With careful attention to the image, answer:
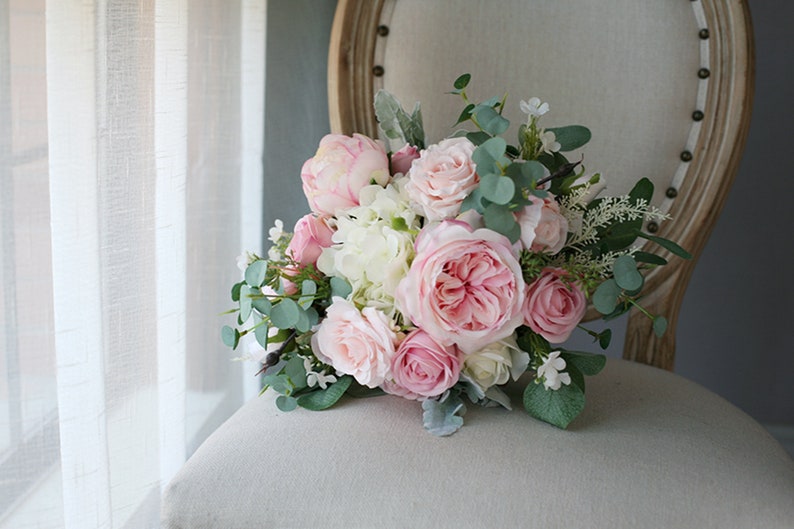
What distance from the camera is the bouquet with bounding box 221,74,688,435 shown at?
69 cm

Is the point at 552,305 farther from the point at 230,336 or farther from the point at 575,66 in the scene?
the point at 575,66

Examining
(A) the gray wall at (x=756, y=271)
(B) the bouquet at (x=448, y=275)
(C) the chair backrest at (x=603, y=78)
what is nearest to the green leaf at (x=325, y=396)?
(B) the bouquet at (x=448, y=275)

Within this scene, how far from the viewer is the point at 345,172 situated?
2.57 ft

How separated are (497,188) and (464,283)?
0.08m

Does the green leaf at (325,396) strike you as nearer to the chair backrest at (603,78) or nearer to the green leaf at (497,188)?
the green leaf at (497,188)

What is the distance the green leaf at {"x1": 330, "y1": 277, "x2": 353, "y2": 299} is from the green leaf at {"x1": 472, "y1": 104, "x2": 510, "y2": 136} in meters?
0.18

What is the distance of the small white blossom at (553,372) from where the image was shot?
2.34ft

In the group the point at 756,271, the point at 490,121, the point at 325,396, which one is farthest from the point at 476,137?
the point at 756,271

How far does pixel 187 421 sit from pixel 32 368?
15.8 inches

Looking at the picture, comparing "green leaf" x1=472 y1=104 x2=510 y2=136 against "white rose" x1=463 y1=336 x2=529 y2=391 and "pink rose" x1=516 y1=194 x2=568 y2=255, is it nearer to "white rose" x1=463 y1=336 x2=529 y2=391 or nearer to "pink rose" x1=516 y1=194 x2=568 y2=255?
"pink rose" x1=516 y1=194 x2=568 y2=255

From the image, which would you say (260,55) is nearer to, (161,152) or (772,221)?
(161,152)

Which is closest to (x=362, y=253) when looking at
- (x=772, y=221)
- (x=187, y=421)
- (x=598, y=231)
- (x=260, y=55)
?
(x=598, y=231)

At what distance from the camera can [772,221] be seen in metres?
1.53

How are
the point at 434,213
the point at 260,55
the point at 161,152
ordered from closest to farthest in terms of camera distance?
the point at 434,213, the point at 161,152, the point at 260,55
